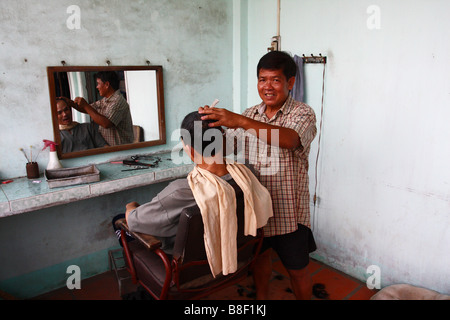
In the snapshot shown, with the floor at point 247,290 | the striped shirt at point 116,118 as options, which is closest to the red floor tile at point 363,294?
the floor at point 247,290

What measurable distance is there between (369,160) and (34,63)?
2.37 m

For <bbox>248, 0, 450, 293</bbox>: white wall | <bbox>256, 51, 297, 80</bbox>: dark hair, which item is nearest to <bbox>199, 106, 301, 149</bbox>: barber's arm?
<bbox>256, 51, 297, 80</bbox>: dark hair

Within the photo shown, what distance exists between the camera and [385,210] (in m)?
2.37

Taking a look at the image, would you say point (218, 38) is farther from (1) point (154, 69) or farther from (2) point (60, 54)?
(2) point (60, 54)

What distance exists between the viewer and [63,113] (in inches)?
93.0

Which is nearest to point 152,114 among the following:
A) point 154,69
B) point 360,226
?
point 154,69

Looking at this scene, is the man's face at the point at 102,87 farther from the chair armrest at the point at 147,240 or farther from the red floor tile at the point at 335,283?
the red floor tile at the point at 335,283

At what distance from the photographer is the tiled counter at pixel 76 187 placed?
1936mm

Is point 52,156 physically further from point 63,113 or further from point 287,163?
point 287,163

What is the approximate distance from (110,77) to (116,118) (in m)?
→ 0.31

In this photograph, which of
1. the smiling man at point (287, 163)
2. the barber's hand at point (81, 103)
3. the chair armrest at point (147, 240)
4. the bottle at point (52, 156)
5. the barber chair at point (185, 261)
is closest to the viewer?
the barber chair at point (185, 261)

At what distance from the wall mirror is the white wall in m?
1.19

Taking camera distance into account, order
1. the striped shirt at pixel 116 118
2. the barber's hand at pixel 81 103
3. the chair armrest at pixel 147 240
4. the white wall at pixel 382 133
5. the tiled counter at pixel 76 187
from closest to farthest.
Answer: the chair armrest at pixel 147 240
the tiled counter at pixel 76 187
the white wall at pixel 382 133
the barber's hand at pixel 81 103
the striped shirt at pixel 116 118

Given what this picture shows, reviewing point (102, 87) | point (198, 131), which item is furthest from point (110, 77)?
point (198, 131)
